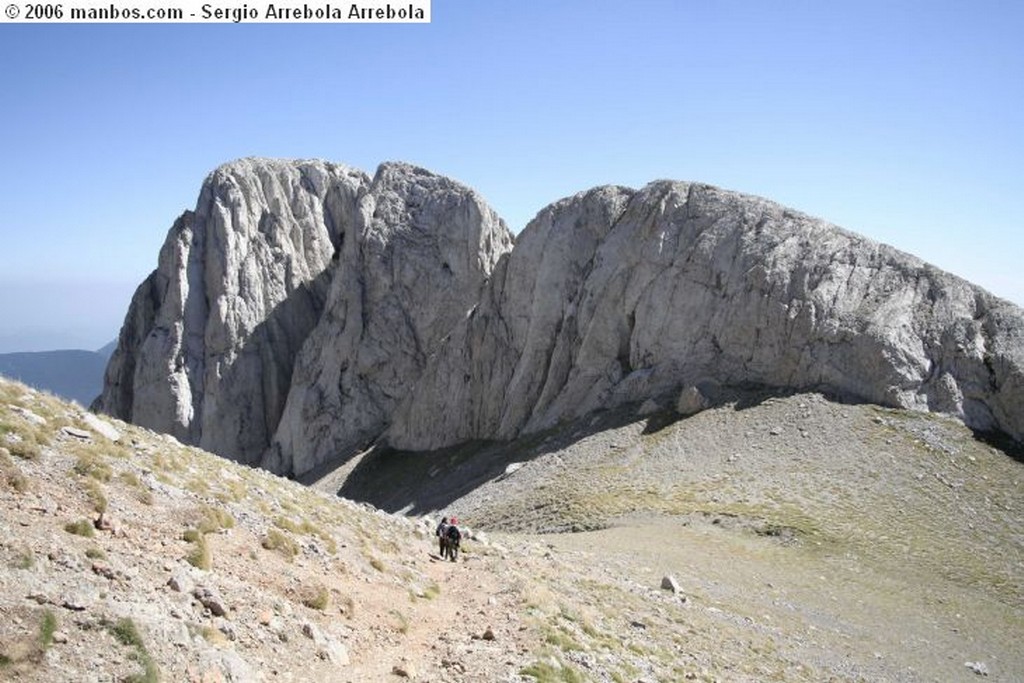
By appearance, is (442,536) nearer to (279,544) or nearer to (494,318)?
(279,544)

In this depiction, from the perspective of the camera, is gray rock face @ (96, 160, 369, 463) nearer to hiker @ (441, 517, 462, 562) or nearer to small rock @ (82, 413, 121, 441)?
hiker @ (441, 517, 462, 562)

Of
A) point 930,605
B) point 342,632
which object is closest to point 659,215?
point 930,605

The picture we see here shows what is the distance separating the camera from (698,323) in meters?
66.1

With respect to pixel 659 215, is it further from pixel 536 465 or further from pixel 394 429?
pixel 394 429

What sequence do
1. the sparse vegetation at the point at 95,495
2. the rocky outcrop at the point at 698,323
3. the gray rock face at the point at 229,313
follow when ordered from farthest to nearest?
the gray rock face at the point at 229,313, the rocky outcrop at the point at 698,323, the sparse vegetation at the point at 95,495

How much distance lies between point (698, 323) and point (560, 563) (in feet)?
Result: 134

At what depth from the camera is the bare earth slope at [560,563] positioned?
42.2 feet

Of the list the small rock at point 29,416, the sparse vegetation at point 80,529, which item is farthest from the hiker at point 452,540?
the sparse vegetation at point 80,529

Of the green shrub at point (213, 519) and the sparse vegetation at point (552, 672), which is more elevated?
the green shrub at point (213, 519)

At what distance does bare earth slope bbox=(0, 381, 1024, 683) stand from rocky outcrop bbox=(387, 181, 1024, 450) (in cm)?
480

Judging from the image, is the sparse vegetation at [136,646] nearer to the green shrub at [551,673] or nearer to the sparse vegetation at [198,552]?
the sparse vegetation at [198,552]

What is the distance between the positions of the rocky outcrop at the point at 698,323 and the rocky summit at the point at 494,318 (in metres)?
0.18

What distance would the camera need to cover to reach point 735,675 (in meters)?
21.3

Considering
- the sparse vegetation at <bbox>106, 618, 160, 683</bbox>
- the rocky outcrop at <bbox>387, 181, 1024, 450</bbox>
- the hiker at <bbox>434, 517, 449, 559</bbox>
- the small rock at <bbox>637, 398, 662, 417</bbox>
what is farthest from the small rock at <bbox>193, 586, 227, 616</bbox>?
the rocky outcrop at <bbox>387, 181, 1024, 450</bbox>
